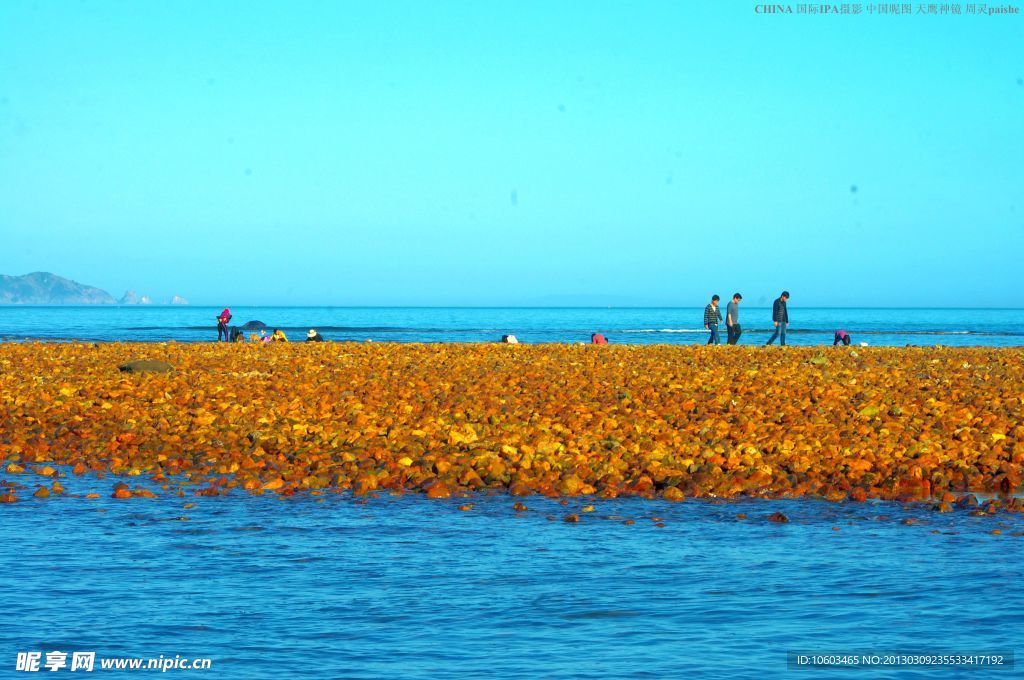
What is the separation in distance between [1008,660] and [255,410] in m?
13.2

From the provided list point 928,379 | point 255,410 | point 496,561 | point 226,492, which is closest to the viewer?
point 496,561

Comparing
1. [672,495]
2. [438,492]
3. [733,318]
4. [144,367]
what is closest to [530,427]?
[438,492]

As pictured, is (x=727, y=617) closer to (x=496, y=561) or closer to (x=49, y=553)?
(x=496, y=561)

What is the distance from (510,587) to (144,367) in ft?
56.1

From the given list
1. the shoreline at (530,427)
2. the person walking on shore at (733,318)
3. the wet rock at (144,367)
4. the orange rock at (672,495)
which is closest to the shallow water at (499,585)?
the orange rock at (672,495)

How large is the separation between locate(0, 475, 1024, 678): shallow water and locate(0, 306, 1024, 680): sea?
0.08ft

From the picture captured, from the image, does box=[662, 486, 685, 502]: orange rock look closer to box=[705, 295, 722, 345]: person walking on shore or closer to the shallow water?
the shallow water

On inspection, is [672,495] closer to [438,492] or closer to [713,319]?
[438,492]

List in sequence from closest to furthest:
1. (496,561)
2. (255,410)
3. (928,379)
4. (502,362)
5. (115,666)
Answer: (115,666), (496,561), (255,410), (928,379), (502,362)

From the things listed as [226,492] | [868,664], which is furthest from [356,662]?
[226,492]

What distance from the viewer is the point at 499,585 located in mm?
9367

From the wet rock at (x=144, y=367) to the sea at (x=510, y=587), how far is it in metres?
12.1

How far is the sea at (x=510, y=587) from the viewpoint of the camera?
25.0 feet

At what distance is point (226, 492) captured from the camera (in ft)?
43.2
